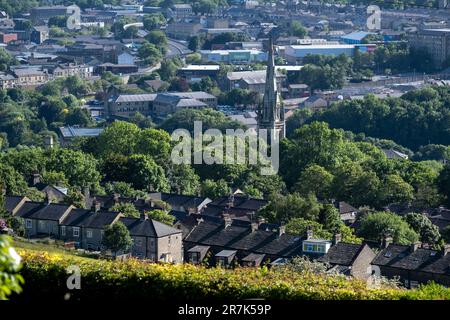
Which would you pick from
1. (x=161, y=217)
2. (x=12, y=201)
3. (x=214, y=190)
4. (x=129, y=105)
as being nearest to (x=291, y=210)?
(x=161, y=217)

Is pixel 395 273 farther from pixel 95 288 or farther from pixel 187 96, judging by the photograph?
pixel 187 96

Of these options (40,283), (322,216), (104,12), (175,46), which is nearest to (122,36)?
(175,46)

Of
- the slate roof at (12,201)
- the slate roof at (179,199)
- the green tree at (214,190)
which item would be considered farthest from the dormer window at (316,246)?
the green tree at (214,190)

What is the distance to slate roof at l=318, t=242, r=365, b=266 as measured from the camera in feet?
98.9

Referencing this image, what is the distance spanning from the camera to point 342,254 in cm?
3059

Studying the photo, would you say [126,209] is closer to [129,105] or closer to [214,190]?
[214,190]

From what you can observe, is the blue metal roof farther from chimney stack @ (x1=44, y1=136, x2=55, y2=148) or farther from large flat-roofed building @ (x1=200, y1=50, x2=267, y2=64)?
chimney stack @ (x1=44, y1=136, x2=55, y2=148)

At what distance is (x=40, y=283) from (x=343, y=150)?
40.6m

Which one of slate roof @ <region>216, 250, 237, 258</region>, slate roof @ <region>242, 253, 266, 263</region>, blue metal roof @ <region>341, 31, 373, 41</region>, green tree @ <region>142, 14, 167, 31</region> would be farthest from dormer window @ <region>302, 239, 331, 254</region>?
green tree @ <region>142, 14, 167, 31</region>

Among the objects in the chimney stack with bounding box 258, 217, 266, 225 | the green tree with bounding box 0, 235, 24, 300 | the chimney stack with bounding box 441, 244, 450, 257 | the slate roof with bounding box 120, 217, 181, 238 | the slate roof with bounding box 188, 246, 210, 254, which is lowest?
the chimney stack with bounding box 258, 217, 266, 225

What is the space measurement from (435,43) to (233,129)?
1799 inches

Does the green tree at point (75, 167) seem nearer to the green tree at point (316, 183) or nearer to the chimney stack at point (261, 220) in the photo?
the green tree at point (316, 183)

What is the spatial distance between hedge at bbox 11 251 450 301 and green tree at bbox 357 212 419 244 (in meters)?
17.9

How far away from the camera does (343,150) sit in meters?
56.4
